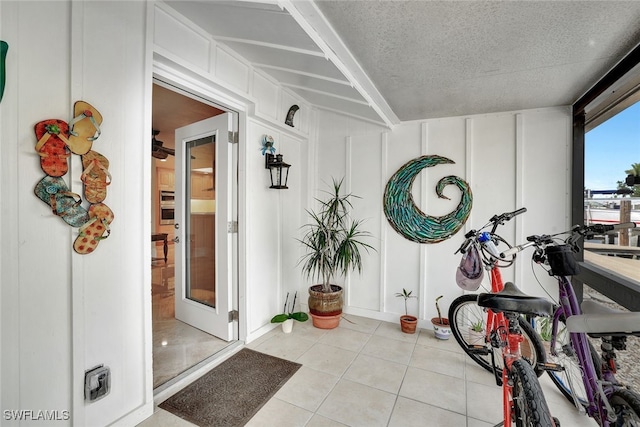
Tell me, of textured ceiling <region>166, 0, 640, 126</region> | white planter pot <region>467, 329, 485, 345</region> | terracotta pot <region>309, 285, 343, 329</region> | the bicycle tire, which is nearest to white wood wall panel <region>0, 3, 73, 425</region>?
textured ceiling <region>166, 0, 640, 126</region>

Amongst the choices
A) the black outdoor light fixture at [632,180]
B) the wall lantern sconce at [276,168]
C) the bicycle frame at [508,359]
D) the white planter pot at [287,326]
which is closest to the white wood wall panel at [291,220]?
the wall lantern sconce at [276,168]

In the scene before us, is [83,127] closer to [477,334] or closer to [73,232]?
[73,232]

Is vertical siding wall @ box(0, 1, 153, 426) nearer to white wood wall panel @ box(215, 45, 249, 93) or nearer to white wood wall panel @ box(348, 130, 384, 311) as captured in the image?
white wood wall panel @ box(215, 45, 249, 93)

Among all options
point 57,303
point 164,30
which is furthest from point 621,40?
point 57,303

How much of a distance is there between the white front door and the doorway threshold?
0.16 m

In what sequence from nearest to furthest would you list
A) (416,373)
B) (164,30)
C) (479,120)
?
1. (164,30)
2. (416,373)
3. (479,120)

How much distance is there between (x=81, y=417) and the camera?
1354 mm

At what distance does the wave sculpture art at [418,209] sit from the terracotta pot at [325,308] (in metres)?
1.04

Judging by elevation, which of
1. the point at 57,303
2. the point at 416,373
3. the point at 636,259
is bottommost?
the point at 416,373

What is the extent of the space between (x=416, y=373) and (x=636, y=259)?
171 cm

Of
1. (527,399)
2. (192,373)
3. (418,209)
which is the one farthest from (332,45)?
(192,373)

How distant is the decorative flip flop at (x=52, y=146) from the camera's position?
1.20m

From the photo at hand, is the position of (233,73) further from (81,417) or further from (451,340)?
(451,340)

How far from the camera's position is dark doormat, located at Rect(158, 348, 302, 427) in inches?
66.1
